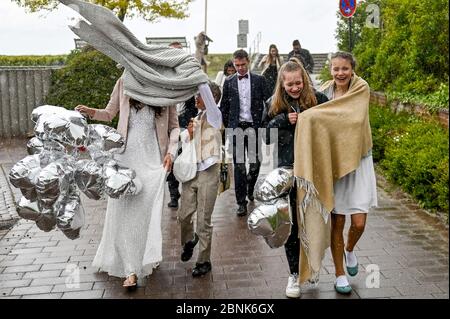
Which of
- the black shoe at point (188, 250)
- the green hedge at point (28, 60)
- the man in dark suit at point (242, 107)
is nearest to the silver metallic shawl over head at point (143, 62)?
the black shoe at point (188, 250)

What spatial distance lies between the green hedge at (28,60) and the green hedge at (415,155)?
11.1m

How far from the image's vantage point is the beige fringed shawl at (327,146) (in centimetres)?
406

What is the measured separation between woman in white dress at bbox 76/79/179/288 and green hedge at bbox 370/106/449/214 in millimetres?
2629

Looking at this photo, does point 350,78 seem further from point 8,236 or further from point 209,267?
point 8,236

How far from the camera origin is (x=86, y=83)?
1150cm

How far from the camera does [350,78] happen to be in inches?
169

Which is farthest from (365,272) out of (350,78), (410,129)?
(410,129)

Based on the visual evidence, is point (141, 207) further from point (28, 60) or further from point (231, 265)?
point (28, 60)

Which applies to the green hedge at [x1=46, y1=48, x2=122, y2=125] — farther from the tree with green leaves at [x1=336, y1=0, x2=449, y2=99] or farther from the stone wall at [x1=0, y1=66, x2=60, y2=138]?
the tree with green leaves at [x1=336, y1=0, x2=449, y2=99]

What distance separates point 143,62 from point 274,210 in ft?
5.01

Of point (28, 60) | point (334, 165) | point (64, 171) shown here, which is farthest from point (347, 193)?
point (28, 60)

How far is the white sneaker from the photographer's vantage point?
437 centimetres

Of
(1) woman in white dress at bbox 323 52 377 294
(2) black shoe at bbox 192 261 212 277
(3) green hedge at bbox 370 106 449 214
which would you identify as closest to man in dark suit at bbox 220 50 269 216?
(3) green hedge at bbox 370 106 449 214

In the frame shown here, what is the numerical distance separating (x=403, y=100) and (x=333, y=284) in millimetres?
5203
